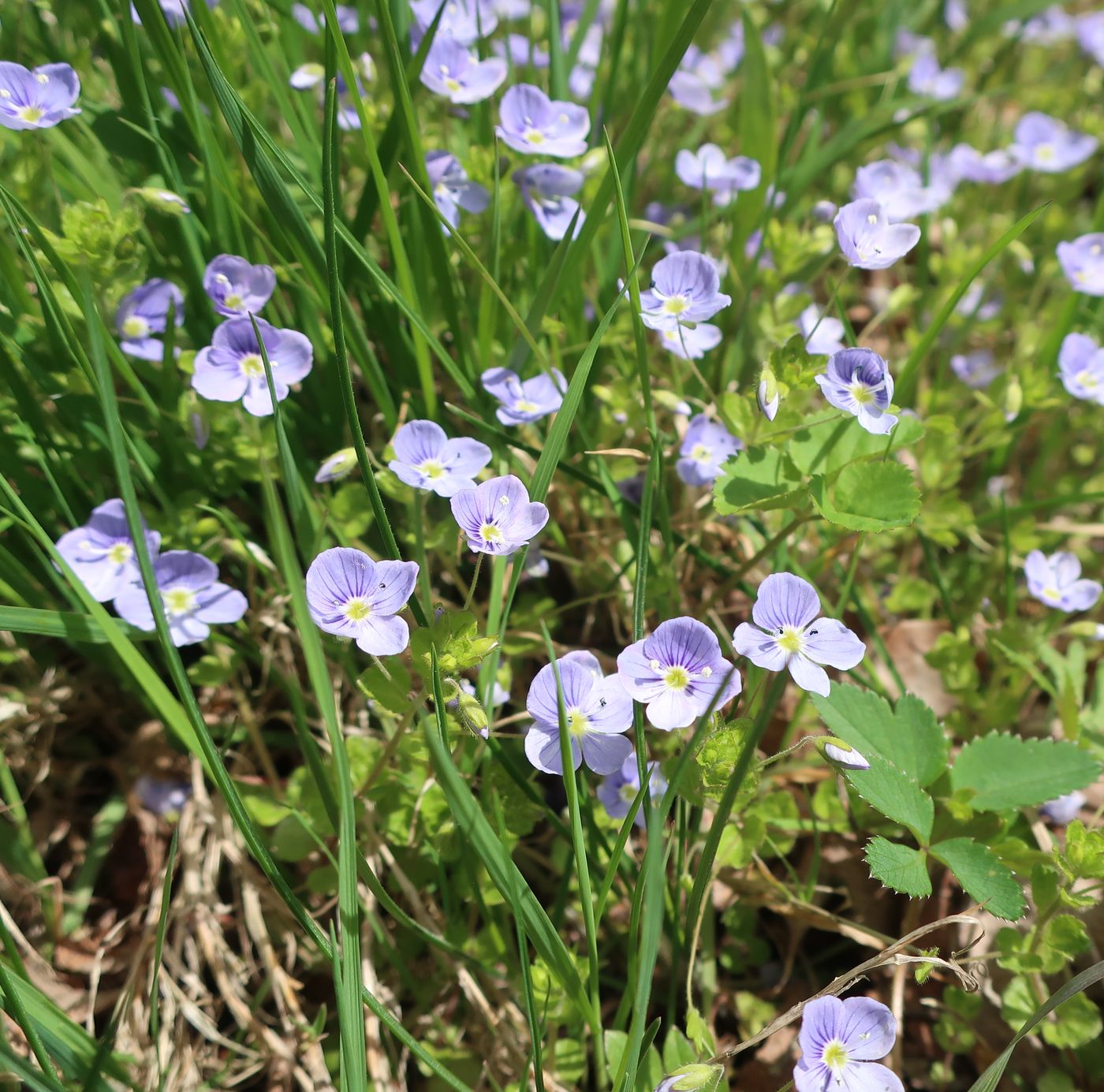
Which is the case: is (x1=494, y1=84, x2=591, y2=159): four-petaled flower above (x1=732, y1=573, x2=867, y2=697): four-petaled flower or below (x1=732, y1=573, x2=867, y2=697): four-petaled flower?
above

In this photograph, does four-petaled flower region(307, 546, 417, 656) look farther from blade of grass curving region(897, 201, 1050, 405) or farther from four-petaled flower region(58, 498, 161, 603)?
blade of grass curving region(897, 201, 1050, 405)

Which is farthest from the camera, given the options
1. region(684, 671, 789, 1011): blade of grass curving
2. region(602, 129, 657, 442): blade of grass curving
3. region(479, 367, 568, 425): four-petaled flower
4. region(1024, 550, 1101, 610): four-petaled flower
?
region(1024, 550, 1101, 610): four-petaled flower

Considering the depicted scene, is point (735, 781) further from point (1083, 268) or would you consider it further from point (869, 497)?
point (1083, 268)

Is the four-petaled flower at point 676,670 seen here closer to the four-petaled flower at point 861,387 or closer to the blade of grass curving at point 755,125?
the four-petaled flower at point 861,387

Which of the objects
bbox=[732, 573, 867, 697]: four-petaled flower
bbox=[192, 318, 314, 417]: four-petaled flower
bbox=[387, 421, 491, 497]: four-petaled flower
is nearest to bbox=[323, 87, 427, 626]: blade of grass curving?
bbox=[387, 421, 491, 497]: four-petaled flower

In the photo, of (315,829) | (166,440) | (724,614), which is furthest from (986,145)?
(315,829)

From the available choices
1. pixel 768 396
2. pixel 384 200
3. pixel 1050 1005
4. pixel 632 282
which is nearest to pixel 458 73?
pixel 384 200
